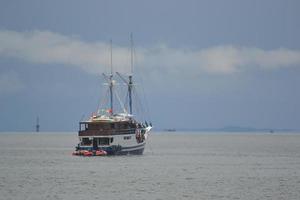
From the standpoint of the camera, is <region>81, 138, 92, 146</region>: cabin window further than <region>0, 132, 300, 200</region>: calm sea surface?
Yes

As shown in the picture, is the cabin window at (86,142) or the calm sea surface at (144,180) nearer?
the calm sea surface at (144,180)

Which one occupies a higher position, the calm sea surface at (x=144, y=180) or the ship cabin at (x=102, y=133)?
the ship cabin at (x=102, y=133)

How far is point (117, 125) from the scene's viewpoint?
140 m

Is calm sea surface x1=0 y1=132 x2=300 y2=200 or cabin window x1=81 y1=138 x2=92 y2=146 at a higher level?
cabin window x1=81 y1=138 x2=92 y2=146

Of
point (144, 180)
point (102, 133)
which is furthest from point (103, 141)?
point (144, 180)

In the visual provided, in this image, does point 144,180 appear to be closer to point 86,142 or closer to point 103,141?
point 103,141

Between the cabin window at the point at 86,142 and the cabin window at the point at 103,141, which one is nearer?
the cabin window at the point at 103,141

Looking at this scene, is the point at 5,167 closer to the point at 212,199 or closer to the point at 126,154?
the point at 126,154

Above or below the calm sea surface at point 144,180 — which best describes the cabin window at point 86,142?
above

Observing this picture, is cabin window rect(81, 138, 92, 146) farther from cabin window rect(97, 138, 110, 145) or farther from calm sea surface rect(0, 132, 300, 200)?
calm sea surface rect(0, 132, 300, 200)

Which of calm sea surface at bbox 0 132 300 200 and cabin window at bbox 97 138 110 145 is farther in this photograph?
cabin window at bbox 97 138 110 145

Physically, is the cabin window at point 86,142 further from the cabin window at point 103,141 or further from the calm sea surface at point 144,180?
the calm sea surface at point 144,180

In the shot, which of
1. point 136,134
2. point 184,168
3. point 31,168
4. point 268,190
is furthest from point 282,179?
point 136,134

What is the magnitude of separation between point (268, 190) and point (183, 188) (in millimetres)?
9116
